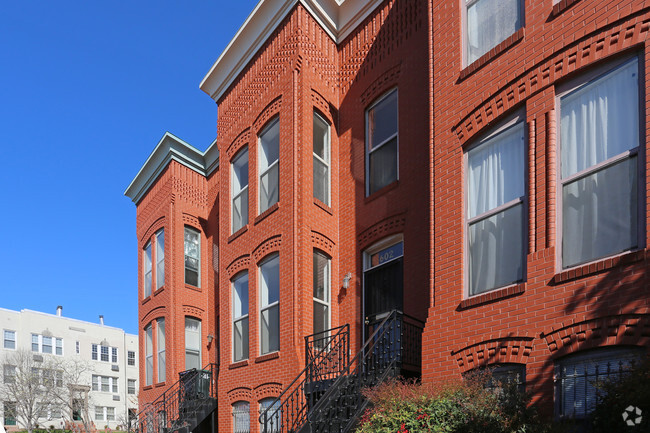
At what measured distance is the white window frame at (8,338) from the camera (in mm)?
47353

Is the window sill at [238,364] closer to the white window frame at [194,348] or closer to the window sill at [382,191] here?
the window sill at [382,191]

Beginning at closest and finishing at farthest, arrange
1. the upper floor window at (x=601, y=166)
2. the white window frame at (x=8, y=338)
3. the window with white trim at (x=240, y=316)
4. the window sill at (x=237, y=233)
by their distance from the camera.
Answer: the upper floor window at (x=601, y=166) → the window with white trim at (x=240, y=316) → the window sill at (x=237, y=233) → the white window frame at (x=8, y=338)

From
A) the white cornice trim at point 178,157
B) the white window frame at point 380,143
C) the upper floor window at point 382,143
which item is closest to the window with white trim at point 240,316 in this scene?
the white window frame at point 380,143

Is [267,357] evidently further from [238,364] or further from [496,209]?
[496,209]

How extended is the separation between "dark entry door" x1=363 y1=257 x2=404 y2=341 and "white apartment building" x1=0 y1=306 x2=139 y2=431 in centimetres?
4004

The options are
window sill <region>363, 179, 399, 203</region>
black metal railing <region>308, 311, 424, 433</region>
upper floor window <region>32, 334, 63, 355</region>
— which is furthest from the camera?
upper floor window <region>32, 334, 63, 355</region>

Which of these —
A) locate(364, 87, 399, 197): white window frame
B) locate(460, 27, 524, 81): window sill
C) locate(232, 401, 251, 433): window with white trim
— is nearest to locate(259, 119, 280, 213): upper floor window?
locate(364, 87, 399, 197): white window frame

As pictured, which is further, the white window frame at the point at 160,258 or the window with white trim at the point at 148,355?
the window with white trim at the point at 148,355

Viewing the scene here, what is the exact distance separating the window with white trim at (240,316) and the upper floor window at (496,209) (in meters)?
7.39

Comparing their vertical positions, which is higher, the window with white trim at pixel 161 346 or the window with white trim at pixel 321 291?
the window with white trim at pixel 321 291

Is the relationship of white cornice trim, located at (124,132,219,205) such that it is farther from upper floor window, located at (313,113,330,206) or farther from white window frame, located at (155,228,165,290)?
upper floor window, located at (313,113,330,206)

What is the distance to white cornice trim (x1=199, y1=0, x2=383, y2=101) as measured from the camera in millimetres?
12985

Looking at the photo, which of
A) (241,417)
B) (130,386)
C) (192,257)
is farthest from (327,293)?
(130,386)

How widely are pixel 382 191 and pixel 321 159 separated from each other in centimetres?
199
